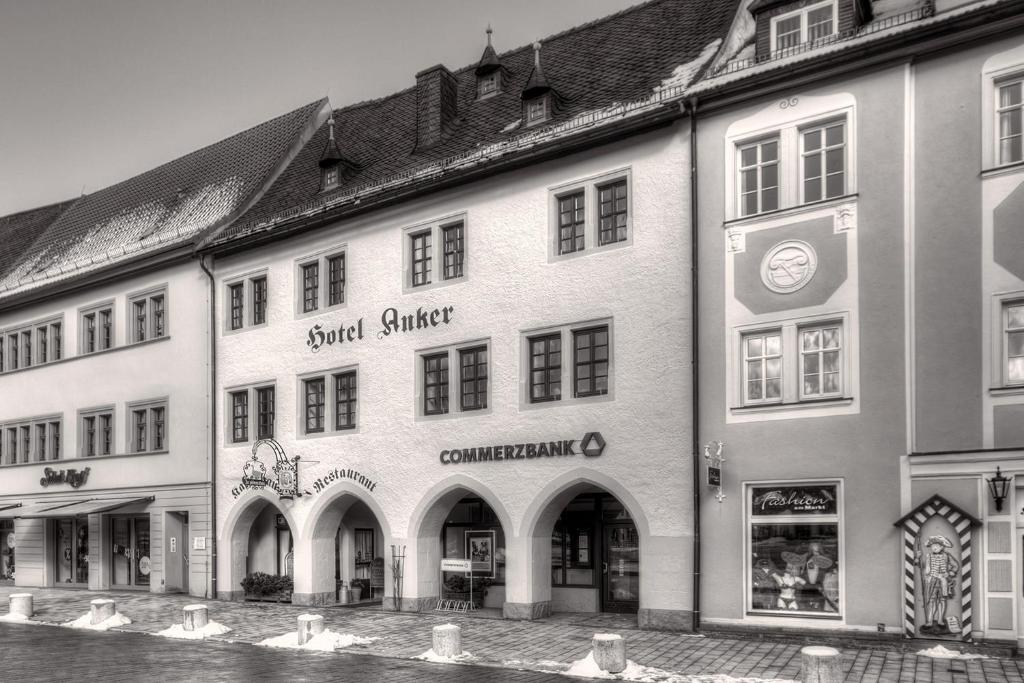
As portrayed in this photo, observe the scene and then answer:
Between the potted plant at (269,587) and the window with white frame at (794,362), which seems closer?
the window with white frame at (794,362)

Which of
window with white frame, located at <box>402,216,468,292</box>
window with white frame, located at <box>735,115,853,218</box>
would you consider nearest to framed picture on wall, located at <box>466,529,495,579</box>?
window with white frame, located at <box>402,216,468,292</box>

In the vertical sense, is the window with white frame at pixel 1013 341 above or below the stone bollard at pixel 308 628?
above

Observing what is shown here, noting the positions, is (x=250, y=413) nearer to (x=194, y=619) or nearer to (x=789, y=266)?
(x=194, y=619)

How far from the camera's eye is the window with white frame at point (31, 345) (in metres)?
34.9

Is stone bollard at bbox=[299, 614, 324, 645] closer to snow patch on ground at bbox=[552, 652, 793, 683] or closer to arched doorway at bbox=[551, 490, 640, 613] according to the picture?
snow patch on ground at bbox=[552, 652, 793, 683]

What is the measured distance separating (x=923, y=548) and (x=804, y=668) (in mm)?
4801

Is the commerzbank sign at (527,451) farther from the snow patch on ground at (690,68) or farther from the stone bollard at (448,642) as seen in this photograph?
the snow patch on ground at (690,68)

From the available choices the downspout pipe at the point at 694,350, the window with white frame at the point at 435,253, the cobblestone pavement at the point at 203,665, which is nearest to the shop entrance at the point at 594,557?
the downspout pipe at the point at 694,350

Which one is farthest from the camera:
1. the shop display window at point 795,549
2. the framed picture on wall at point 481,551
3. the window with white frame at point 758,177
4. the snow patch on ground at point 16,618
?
the snow patch on ground at point 16,618

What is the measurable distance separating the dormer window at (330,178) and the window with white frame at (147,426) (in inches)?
307

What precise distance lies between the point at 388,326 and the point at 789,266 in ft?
32.4

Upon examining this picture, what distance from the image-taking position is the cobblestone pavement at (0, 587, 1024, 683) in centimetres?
1505

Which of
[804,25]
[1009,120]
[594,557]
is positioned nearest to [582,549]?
[594,557]

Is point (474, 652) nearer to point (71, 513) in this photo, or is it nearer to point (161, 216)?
point (71, 513)
